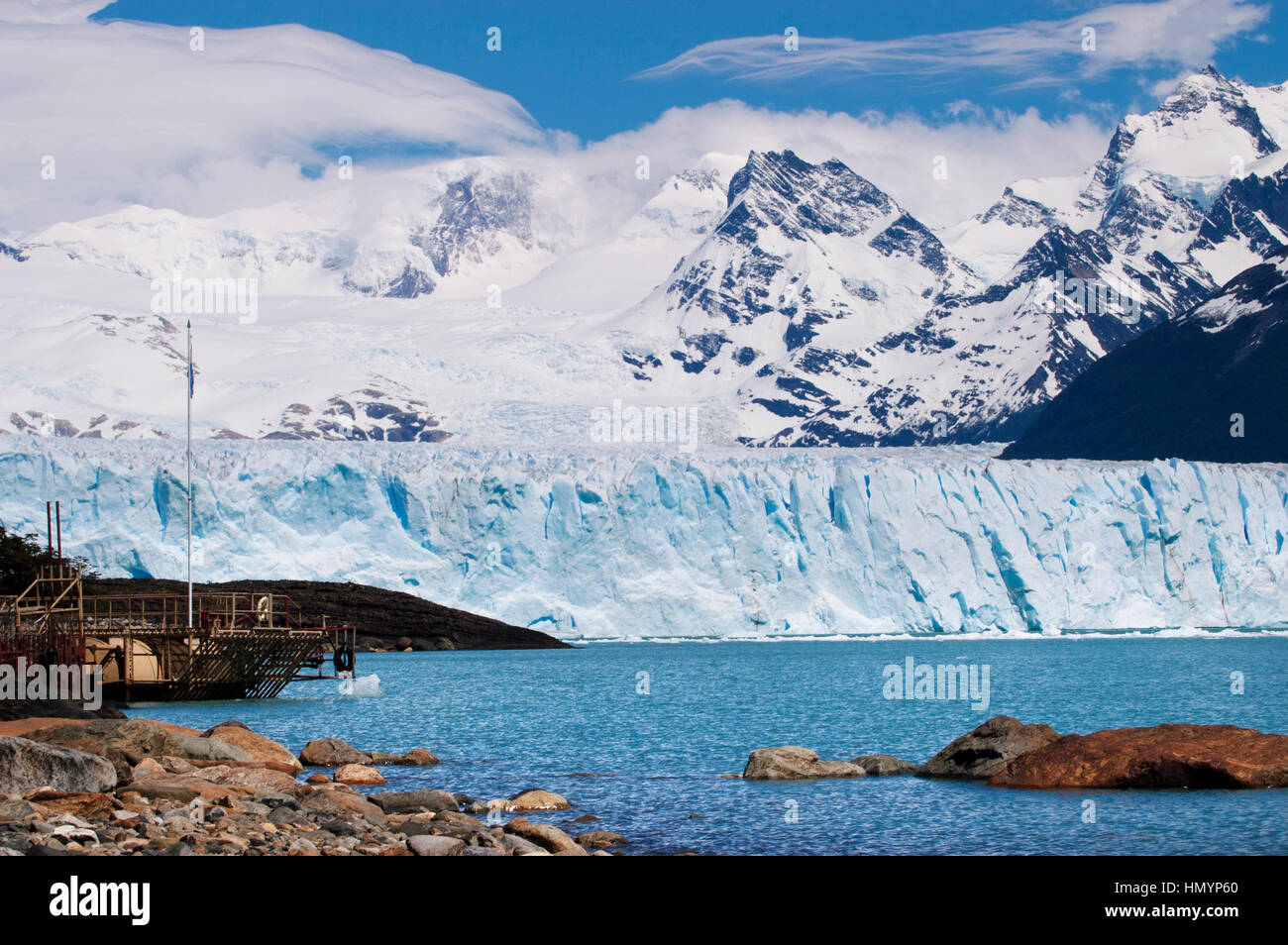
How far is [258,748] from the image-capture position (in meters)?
20.7

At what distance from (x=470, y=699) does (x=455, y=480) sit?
2099 centimetres

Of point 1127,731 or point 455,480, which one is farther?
point 455,480

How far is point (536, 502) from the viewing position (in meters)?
56.9

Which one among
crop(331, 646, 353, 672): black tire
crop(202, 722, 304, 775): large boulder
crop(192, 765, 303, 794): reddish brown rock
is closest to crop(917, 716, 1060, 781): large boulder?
crop(192, 765, 303, 794): reddish brown rock

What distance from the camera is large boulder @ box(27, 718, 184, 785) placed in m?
17.2

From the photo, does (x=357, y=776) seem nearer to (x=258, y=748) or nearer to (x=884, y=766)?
(x=258, y=748)

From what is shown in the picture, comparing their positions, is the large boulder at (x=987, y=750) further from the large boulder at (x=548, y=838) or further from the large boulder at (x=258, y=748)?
the large boulder at (x=258, y=748)

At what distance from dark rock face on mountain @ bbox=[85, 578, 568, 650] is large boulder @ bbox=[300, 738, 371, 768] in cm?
3958

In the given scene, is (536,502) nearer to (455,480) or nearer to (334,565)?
(455,480)

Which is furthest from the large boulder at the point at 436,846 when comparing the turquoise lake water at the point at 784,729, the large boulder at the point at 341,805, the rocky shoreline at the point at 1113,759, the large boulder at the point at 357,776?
the rocky shoreline at the point at 1113,759

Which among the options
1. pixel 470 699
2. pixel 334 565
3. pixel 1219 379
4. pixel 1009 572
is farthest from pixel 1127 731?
pixel 1219 379

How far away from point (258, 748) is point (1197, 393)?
4738 inches

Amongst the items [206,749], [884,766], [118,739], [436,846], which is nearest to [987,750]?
[884,766]

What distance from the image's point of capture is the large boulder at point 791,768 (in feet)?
66.3
